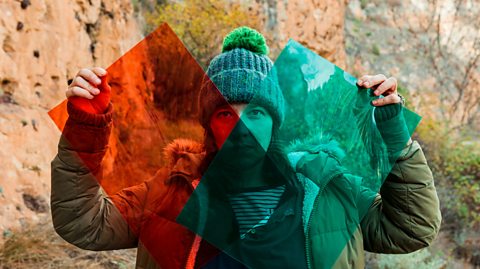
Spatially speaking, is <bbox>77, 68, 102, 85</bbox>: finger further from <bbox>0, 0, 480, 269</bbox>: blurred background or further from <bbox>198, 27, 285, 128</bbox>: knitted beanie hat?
<bbox>0, 0, 480, 269</bbox>: blurred background

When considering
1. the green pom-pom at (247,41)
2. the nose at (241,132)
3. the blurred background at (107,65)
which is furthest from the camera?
the blurred background at (107,65)

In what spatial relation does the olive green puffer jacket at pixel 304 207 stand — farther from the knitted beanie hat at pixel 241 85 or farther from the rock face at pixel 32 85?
the rock face at pixel 32 85

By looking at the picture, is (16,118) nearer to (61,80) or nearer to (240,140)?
(61,80)

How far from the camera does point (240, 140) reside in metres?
1.16

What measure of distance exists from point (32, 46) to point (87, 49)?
81 cm

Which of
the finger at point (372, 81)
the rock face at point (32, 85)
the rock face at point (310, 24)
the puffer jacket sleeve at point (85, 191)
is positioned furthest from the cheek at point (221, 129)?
the rock face at point (310, 24)

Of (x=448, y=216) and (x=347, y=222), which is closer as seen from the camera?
(x=347, y=222)

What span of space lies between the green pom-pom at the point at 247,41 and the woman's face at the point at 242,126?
0.24 meters

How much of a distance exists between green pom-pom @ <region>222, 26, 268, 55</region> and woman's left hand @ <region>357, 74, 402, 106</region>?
29 centimetres

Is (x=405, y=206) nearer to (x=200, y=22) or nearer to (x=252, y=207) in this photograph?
(x=252, y=207)

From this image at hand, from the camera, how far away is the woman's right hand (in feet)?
3.88

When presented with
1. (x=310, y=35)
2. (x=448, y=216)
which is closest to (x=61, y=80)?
(x=310, y=35)

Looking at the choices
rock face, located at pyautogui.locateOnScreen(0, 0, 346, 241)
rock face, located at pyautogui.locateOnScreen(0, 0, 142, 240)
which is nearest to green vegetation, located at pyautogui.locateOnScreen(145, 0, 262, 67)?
rock face, located at pyautogui.locateOnScreen(0, 0, 346, 241)

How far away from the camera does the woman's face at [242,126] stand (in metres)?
1.16
